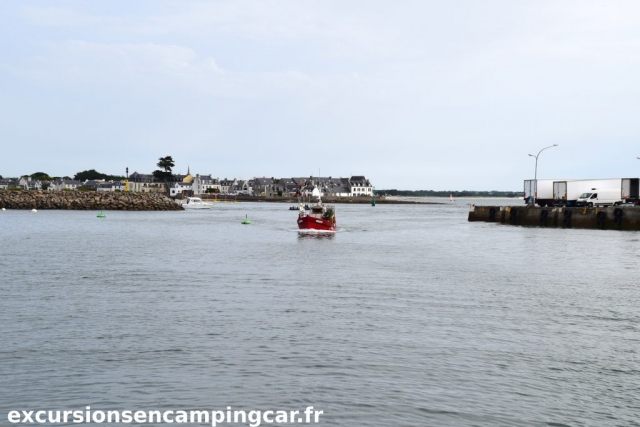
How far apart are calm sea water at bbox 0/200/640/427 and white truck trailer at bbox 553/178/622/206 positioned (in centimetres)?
5416

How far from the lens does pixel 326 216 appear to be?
8169 cm

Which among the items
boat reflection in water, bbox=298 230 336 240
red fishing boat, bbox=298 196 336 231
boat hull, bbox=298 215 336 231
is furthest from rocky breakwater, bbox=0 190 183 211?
boat hull, bbox=298 215 336 231

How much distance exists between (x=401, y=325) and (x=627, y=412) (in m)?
10.0

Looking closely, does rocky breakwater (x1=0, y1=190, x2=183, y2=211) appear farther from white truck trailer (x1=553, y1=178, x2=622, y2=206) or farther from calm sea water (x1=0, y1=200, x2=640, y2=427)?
calm sea water (x1=0, y1=200, x2=640, y2=427)

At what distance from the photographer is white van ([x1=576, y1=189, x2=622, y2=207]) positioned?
93.9 metres

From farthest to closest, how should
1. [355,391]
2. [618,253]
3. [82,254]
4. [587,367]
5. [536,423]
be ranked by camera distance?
[618,253], [82,254], [587,367], [355,391], [536,423]

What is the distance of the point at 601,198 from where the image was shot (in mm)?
94812

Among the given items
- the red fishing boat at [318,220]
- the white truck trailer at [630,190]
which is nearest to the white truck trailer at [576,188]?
the white truck trailer at [630,190]

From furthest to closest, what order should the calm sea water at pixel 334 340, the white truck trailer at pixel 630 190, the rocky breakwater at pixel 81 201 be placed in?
the rocky breakwater at pixel 81 201, the white truck trailer at pixel 630 190, the calm sea water at pixel 334 340

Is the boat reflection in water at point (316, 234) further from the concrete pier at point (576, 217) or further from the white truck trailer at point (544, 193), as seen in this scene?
the white truck trailer at point (544, 193)

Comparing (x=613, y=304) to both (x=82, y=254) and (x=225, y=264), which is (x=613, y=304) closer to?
(x=225, y=264)

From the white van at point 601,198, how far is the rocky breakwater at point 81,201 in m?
108

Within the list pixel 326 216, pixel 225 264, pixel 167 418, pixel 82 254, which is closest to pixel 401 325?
pixel 167 418

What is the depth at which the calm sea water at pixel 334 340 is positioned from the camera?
16.0m
